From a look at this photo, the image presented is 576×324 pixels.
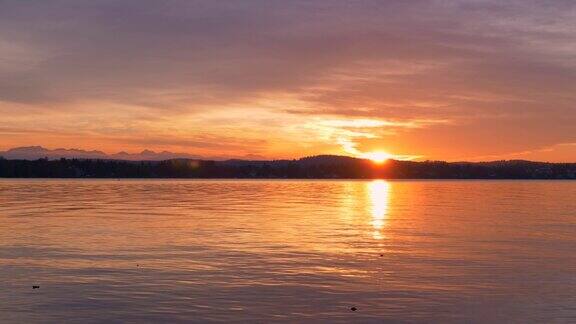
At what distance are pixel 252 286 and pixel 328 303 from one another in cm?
422

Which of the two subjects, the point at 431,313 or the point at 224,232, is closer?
the point at 431,313

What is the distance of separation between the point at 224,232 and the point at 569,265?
23636 mm

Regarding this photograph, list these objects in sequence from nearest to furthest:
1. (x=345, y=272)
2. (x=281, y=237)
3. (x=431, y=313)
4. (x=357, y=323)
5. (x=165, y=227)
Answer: (x=357, y=323) → (x=431, y=313) → (x=345, y=272) → (x=281, y=237) → (x=165, y=227)

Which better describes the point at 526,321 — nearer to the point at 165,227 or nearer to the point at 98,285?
the point at 98,285

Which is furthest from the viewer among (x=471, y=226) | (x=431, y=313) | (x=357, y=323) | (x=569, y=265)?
(x=471, y=226)

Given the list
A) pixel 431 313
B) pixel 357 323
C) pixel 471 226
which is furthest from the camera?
pixel 471 226

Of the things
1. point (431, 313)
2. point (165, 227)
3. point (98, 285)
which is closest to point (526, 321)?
point (431, 313)

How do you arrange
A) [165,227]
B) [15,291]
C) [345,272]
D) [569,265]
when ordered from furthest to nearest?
[165,227]
[569,265]
[345,272]
[15,291]

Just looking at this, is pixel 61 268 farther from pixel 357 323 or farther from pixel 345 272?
pixel 357 323

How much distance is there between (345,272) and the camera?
30.3 metres

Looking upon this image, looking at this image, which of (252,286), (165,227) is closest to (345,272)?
(252,286)

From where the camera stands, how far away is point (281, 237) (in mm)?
44438

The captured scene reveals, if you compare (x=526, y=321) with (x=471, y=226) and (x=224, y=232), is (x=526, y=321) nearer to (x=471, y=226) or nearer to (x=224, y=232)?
(x=224, y=232)

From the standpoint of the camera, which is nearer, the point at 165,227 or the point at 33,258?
the point at 33,258
